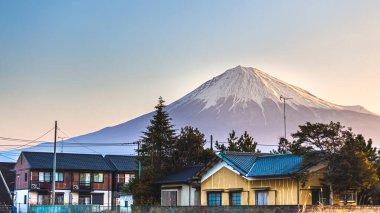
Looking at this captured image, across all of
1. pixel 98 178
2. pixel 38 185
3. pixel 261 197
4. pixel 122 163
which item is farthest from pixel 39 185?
pixel 261 197

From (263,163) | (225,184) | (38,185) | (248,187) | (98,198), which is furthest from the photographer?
(98,198)

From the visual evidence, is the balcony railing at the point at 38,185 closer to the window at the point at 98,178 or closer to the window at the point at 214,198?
the window at the point at 98,178

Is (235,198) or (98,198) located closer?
(235,198)

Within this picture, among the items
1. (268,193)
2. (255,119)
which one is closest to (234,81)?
(255,119)

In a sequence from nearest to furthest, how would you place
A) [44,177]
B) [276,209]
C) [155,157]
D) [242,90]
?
[276,209]
[155,157]
[44,177]
[242,90]

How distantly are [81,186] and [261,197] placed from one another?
3688 centimetres

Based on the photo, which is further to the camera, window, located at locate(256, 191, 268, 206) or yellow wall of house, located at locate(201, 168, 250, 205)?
yellow wall of house, located at locate(201, 168, 250, 205)

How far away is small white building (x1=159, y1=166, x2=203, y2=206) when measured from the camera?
39.6 metres

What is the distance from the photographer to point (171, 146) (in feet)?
155

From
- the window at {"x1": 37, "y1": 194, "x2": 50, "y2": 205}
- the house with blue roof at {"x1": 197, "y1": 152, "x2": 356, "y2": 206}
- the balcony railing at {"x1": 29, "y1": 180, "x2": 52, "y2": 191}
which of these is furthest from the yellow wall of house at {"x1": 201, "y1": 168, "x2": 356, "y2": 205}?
the balcony railing at {"x1": 29, "y1": 180, "x2": 52, "y2": 191}

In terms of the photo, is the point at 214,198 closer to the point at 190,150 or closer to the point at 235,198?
the point at 235,198

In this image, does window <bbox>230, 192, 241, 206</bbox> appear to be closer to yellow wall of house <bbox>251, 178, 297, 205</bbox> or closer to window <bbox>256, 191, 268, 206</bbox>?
window <bbox>256, 191, 268, 206</bbox>

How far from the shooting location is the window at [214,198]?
3694 cm

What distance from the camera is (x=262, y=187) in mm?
33719
